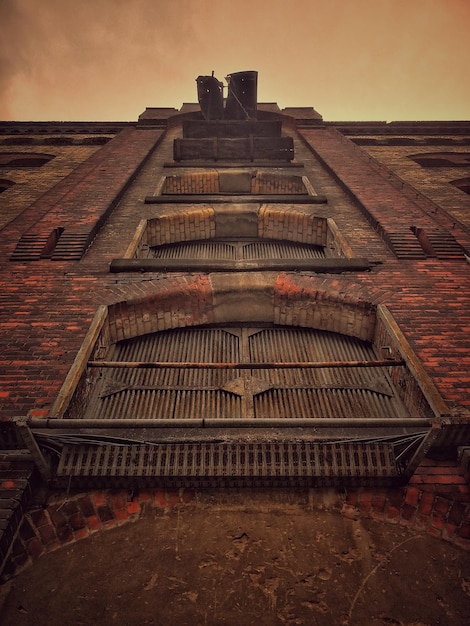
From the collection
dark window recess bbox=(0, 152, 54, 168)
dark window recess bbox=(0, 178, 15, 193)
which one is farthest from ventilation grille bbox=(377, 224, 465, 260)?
dark window recess bbox=(0, 152, 54, 168)

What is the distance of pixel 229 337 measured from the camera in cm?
467

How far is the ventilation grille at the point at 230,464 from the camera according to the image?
2631 mm

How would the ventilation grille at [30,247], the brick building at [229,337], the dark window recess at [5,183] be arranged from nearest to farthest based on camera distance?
the brick building at [229,337]
the ventilation grille at [30,247]
the dark window recess at [5,183]

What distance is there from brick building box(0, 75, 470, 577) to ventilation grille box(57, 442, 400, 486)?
1cm

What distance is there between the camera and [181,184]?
8.45 metres

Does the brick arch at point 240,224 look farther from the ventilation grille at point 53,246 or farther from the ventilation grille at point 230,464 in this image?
the ventilation grille at point 230,464

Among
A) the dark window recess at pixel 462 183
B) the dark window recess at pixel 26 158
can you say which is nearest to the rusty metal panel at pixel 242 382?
the dark window recess at pixel 462 183

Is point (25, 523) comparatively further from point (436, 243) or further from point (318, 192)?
point (318, 192)

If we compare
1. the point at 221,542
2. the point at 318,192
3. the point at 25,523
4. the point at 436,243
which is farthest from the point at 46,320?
the point at 318,192

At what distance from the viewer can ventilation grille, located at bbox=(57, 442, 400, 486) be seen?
263 centimetres

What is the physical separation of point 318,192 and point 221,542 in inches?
265

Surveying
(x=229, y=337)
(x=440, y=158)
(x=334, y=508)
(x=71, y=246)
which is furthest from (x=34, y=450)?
(x=440, y=158)

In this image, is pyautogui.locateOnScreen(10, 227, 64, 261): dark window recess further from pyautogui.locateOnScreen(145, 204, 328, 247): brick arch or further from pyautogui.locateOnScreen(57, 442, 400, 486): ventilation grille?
pyautogui.locateOnScreen(57, 442, 400, 486): ventilation grille

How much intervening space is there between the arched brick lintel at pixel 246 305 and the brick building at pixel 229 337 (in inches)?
1.0
